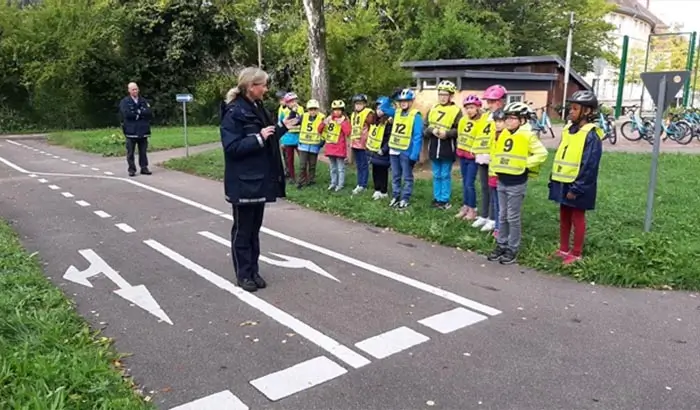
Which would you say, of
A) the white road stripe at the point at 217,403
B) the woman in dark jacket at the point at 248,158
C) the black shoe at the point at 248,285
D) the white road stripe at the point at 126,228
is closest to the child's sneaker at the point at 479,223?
the woman in dark jacket at the point at 248,158

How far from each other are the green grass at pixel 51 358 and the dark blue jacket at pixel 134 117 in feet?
26.1

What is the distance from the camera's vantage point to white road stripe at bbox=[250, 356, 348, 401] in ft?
11.9

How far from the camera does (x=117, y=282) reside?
5.72m

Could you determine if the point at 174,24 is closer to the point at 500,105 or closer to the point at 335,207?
the point at 335,207

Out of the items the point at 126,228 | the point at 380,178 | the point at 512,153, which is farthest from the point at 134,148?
the point at 512,153

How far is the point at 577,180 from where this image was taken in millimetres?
5859

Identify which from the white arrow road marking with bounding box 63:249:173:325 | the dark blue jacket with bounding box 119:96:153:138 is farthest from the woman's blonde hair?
the dark blue jacket with bounding box 119:96:153:138

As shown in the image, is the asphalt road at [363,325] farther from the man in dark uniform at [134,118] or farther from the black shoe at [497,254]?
the man in dark uniform at [134,118]

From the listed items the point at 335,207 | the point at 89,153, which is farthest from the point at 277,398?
the point at 89,153

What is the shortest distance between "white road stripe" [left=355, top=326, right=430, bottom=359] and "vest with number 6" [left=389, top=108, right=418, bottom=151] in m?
4.58

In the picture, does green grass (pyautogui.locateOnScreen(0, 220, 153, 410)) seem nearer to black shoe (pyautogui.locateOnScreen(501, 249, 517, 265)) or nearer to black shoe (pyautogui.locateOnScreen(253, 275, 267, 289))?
black shoe (pyautogui.locateOnScreen(253, 275, 267, 289))

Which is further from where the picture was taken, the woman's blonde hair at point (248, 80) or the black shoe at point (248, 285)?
the black shoe at point (248, 285)

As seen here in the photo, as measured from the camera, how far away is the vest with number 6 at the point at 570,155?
19.2ft

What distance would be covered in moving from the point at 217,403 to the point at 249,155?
7.71 ft
